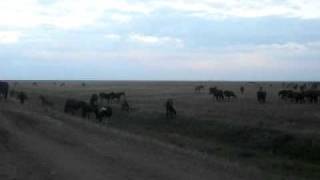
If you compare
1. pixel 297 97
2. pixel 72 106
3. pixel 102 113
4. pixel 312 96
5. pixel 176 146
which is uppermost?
pixel 312 96

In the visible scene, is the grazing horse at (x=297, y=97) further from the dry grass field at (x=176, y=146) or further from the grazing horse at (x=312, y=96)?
the dry grass field at (x=176, y=146)

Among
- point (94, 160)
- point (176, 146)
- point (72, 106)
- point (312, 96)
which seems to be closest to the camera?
point (94, 160)

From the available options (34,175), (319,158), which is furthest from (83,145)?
(319,158)

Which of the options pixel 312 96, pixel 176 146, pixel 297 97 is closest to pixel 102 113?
pixel 176 146

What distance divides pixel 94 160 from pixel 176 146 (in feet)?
33.1

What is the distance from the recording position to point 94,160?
707 inches

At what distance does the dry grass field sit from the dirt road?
0.03m

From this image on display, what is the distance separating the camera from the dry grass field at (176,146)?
16.6 metres

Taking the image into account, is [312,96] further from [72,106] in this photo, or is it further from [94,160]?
[94,160]

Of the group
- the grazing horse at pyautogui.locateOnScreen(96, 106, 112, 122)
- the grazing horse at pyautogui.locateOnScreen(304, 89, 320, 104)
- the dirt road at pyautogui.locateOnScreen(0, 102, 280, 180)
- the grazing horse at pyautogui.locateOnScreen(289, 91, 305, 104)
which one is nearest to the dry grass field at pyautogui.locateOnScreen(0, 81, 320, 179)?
the dirt road at pyautogui.locateOnScreen(0, 102, 280, 180)

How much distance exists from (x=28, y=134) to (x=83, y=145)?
4300 mm

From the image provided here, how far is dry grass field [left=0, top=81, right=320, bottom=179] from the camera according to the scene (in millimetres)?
16562

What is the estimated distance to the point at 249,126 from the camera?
35.6 metres

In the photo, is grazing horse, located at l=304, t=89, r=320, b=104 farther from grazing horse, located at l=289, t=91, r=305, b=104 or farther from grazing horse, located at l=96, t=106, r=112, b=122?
grazing horse, located at l=96, t=106, r=112, b=122
